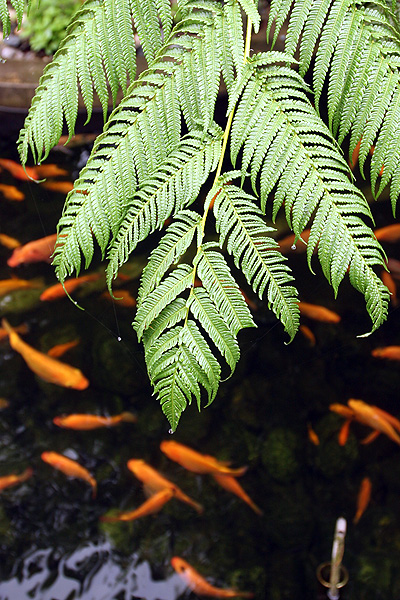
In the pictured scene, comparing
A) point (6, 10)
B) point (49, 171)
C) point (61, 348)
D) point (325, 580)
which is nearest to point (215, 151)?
point (6, 10)

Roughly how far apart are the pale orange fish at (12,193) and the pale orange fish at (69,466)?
1.44 meters

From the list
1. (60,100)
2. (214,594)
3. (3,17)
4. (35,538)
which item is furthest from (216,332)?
(35,538)

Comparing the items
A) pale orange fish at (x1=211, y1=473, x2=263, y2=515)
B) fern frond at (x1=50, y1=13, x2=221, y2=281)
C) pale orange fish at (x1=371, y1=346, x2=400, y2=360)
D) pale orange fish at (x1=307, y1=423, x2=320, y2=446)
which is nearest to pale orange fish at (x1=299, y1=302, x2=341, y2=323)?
pale orange fish at (x1=371, y1=346, x2=400, y2=360)

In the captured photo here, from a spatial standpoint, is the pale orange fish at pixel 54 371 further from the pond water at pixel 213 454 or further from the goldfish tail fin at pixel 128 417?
the goldfish tail fin at pixel 128 417

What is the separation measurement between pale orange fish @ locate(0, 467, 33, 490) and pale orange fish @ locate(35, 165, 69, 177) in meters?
1.59

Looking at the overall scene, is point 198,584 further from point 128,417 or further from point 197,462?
point 128,417

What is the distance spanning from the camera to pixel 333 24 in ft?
3.27

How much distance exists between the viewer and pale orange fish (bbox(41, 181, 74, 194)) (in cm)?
307

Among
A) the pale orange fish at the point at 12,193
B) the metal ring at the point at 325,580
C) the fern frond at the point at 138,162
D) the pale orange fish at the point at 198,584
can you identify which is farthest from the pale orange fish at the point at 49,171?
the metal ring at the point at 325,580

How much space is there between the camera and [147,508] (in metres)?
2.40

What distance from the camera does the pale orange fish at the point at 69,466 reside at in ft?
8.16

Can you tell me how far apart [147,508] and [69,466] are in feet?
1.33

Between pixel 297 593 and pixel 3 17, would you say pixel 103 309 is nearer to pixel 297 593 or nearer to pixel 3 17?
pixel 297 593

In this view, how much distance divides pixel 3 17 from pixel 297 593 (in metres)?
2.16
